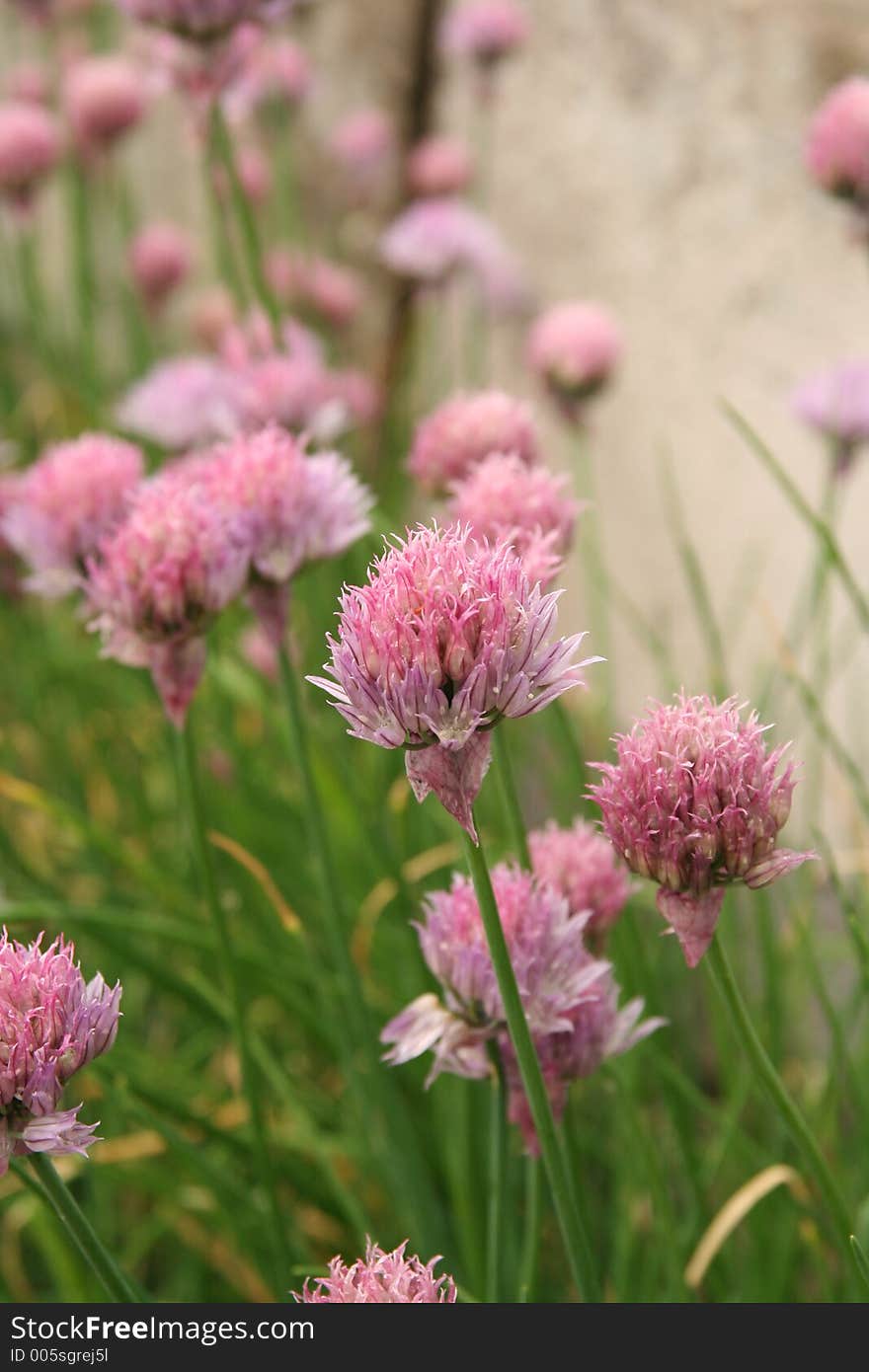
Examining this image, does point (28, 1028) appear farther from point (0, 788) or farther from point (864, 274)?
point (864, 274)

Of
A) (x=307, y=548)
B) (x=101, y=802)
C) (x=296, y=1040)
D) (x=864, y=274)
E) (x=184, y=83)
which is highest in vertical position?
(x=184, y=83)

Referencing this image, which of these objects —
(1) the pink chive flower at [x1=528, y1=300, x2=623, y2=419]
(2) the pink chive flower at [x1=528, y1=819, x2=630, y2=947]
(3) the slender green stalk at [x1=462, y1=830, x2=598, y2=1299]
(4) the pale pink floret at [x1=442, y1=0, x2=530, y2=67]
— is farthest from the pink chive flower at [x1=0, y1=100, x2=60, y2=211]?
(3) the slender green stalk at [x1=462, y1=830, x2=598, y2=1299]

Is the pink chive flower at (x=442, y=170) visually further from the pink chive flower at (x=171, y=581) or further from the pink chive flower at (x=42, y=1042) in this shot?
the pink chive flower at (x=42, y=1042)

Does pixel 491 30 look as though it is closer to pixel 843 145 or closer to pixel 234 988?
pixel 843 145

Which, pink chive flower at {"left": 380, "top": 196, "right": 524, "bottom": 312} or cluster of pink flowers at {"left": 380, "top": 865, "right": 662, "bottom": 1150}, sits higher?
pink chive flower at {"left": 380, "top": 196, "right": 524, "bottom": 312}

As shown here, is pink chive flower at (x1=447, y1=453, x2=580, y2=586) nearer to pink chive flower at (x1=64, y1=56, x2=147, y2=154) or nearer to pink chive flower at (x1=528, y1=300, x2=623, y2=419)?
pink chive flower at (x1=528, y1=300, x2=623, y2=419)

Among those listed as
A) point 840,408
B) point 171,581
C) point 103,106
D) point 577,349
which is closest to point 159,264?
point 103,106

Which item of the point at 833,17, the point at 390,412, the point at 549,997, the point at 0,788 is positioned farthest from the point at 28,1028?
the point at 390,412
